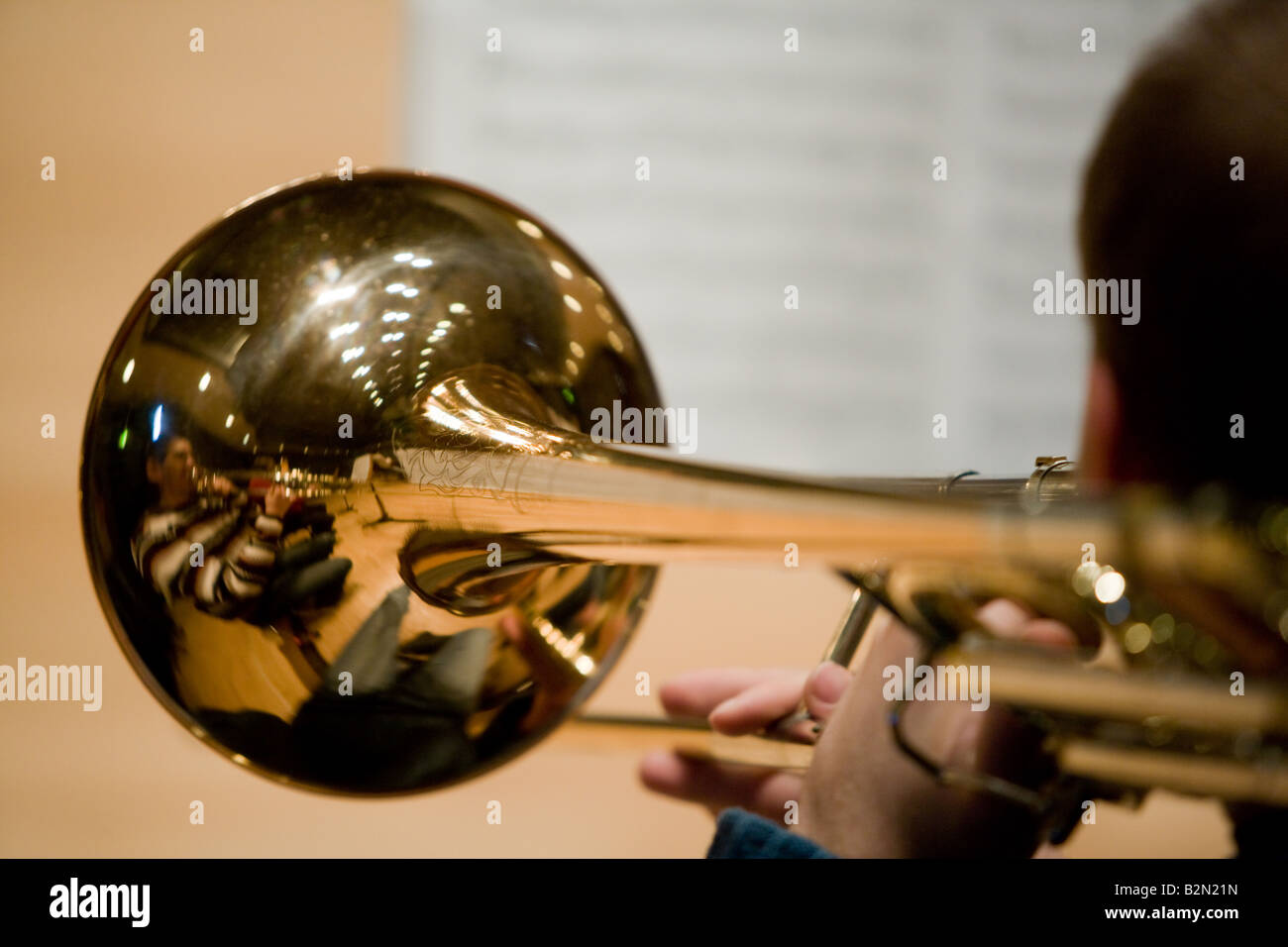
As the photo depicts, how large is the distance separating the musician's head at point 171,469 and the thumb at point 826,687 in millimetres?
190

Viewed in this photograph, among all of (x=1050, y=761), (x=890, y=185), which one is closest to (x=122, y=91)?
(x=890, y=185)

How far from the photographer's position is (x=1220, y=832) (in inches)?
33.9

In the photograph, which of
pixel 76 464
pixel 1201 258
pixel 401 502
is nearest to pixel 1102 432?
pixel 1201 258

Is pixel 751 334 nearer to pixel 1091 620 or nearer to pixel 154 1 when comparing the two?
pixel 154 1

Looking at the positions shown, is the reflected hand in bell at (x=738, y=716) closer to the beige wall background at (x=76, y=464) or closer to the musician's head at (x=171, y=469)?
the musician's head at (x=171, y=469)

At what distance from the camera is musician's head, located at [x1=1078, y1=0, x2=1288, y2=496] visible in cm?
21

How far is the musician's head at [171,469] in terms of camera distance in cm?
30

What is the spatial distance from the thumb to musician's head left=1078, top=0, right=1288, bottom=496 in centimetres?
10

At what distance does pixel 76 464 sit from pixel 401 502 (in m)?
0.79

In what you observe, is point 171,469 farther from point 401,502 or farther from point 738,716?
point 738,716

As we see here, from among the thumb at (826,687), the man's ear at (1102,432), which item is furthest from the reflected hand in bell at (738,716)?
the man's ear at (1102,432)

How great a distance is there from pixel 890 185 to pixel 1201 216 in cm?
94

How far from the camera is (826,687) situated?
0.34m

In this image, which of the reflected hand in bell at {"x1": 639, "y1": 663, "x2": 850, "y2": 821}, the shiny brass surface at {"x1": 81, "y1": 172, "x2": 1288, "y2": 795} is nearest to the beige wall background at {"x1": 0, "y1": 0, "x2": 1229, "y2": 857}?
the reflected hand in bell at {"x1": 639, "y1": 663, "x2": 850, "y2": 821}
